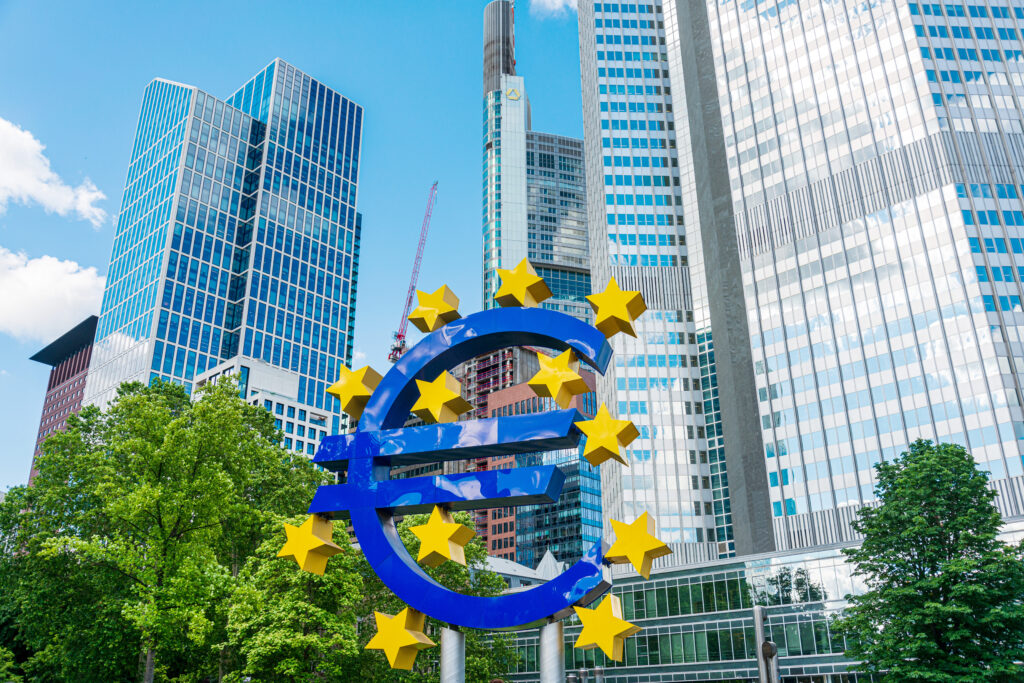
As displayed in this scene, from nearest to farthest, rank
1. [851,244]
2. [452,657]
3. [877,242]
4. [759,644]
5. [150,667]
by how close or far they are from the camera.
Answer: [759,644]
[452,657]
[150,667]
[877,242]
[851,244]

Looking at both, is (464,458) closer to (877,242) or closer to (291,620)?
(291,620)

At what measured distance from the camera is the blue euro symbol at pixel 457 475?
59.4 feet

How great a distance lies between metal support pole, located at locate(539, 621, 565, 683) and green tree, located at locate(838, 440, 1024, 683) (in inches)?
744

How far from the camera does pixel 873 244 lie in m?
83.1

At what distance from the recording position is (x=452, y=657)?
18922 millimetres

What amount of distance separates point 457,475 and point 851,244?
75948 millimetres

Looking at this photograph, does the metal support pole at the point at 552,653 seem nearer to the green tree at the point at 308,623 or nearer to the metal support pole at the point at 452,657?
the metal support pole at the point at 452,657

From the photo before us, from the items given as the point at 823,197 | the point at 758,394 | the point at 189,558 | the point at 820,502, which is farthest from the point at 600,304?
the point at 823,197

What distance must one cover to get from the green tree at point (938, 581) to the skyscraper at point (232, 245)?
124255 mm

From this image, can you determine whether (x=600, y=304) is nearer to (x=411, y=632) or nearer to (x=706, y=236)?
(x=411, y=632)

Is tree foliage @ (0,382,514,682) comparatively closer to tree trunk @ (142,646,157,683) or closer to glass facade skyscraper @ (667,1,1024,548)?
tree trunk @ (142,646,157,683)

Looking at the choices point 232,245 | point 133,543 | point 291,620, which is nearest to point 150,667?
point 133,543

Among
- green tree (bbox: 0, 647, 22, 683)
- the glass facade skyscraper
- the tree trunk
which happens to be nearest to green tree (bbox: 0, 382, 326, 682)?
the tree trunk

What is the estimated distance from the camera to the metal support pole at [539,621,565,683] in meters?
17.8
